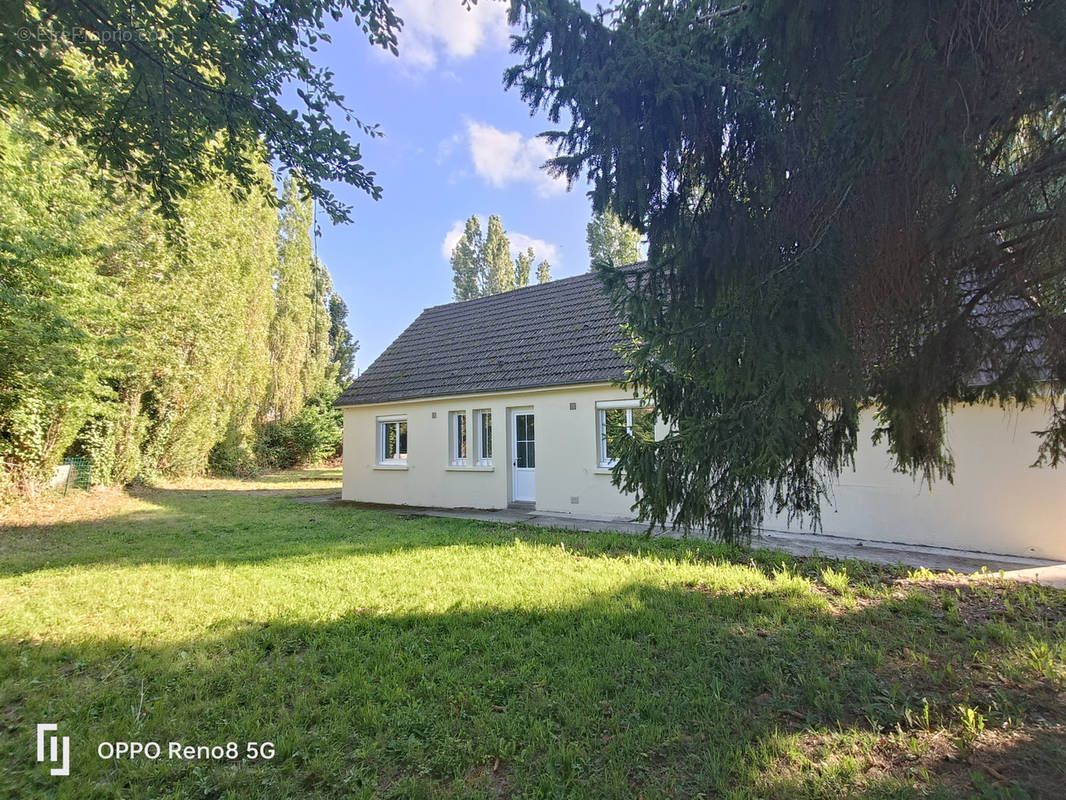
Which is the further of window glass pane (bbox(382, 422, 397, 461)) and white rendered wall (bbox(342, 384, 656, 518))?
window glass pane (bbox(382, 422, 397, 461))

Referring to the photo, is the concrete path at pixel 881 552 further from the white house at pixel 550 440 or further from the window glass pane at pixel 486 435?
the window glass pane at pixel 486 435

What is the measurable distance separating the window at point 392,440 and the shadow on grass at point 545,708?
407 inches

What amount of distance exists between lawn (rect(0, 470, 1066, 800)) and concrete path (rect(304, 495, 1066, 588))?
826mm

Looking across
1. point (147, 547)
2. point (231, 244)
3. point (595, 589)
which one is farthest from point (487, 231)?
point (595, 589)

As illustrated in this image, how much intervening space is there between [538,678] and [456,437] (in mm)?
10100

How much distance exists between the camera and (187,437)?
17.6 metres

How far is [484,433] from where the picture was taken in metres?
13.0

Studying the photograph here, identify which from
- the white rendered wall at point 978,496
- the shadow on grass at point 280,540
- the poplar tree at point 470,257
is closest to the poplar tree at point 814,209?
the shadow on grass at point 280,540

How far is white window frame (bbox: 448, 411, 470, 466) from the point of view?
13.2m

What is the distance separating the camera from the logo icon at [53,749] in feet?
8.80

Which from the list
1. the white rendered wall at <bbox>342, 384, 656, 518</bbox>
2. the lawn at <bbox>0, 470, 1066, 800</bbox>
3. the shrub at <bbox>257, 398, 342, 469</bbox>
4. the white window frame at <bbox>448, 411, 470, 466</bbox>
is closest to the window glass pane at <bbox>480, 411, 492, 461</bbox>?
the white rendered wall at <bbox>342, 384, 656, 518</bbox>

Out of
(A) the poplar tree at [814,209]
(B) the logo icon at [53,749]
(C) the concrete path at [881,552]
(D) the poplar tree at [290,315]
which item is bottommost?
(C) the concrete path at [881,552]

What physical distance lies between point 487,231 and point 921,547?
33178 millimetres

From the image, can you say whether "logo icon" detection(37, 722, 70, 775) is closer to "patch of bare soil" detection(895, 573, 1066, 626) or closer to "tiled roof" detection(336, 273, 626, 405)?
"patch of bare soil" detection(895, 573, 1066, 626)
